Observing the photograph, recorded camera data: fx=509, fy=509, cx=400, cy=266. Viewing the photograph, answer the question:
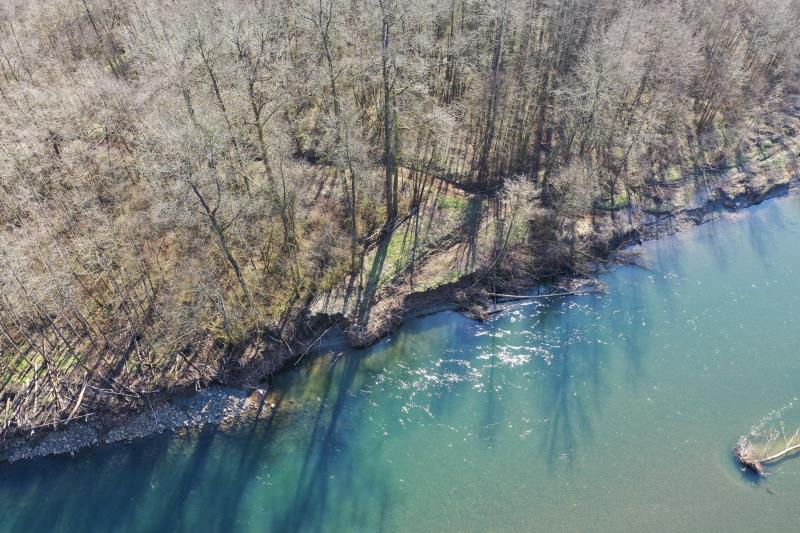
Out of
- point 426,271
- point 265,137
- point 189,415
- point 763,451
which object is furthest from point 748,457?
point 265,137

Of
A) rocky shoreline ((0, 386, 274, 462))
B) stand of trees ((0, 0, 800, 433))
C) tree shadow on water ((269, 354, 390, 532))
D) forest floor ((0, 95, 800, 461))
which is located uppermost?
stand of trees ((0, 0, 800, 433))

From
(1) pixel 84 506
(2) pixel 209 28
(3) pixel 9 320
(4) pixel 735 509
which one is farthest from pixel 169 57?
(4) pixel 735 509

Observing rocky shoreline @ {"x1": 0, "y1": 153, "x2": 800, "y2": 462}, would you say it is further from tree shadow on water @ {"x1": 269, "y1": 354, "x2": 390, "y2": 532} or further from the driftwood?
the driftwood

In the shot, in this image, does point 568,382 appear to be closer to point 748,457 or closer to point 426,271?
point 748,457

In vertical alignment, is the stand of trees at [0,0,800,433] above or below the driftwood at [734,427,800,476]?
above

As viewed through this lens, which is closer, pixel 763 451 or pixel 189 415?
pixel 763 451

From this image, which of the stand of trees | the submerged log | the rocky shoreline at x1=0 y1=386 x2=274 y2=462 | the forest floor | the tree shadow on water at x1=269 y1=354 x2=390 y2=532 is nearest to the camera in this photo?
the tree shadow on water at x1=269 y1=354 x2=390 y2=532

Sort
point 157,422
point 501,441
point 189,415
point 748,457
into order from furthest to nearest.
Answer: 1. point 189,415
2. point 157,422
3. point 501,441
4. point 748,457

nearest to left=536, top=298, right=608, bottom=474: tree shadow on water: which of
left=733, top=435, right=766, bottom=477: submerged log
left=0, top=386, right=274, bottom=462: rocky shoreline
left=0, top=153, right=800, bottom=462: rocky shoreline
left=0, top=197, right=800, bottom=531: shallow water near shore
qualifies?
left=0, top=197, right=800, bottom=531: shallow water near shore
